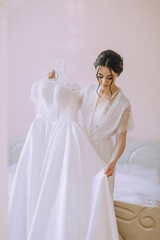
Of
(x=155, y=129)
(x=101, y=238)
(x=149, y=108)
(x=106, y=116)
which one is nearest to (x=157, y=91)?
(x=149, y=108)

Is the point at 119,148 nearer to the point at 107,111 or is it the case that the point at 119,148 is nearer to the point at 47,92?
the point at 107,111

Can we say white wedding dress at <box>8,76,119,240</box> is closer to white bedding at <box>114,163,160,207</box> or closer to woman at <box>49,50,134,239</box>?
woman at <box>49,50,134,239</box>

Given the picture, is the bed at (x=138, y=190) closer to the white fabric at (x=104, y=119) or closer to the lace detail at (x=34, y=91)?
the white fabric at (x=104, y=119)

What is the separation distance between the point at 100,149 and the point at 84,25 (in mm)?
639

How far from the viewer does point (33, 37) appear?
1.29 meters

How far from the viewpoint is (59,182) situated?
966mm

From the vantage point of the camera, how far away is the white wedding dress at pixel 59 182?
3.01ft

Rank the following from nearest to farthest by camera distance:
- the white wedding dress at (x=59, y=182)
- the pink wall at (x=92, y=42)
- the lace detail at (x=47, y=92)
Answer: the white wedding dress at (x=59, y=182), the lace detail at (x=47, y=92), the pink wall at (x=92, y=42)

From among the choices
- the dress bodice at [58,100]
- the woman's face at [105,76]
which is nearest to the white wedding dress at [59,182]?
the dress bodice at [58,100]

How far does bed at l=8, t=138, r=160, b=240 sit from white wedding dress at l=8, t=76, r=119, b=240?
0.58 ft

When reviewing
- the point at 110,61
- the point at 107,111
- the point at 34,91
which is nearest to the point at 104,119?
the point at 107,111

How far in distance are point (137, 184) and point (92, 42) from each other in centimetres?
76

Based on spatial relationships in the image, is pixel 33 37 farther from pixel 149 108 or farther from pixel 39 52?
pixel 149 108

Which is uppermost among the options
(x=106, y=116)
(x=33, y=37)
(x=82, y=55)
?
(x=33, y=37)
